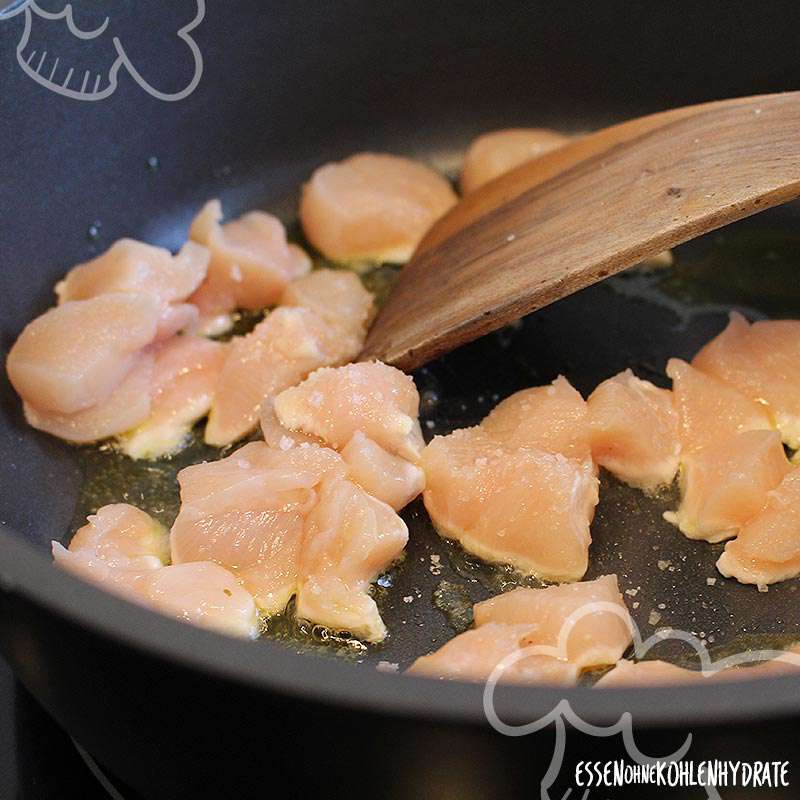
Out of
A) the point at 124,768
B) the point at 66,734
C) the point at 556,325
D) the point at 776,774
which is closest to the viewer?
the point at 776,774

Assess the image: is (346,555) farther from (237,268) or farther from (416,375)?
(237,268)

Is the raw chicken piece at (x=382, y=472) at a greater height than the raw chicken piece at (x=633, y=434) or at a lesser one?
greater

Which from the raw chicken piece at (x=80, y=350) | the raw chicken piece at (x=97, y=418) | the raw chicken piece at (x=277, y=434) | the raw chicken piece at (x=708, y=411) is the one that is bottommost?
the raw chicken piece at (x=708, y=411)

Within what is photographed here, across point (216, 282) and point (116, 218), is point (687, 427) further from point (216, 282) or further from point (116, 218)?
point (116, 218)

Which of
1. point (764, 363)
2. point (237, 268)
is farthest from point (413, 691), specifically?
point (237, 268)

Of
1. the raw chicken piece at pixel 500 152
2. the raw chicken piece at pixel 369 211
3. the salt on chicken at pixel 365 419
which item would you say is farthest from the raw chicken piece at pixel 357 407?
the raw chicken piece at pixel 500 152

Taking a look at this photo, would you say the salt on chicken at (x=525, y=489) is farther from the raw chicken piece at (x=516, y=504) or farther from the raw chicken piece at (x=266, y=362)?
the raw chicken piece at (x=266, y=362)

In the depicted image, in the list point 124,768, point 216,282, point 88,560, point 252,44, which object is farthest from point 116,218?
point 124,768

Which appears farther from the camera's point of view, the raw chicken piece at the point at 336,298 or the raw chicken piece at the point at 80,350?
the raw chicken piece at the point at 336,298
